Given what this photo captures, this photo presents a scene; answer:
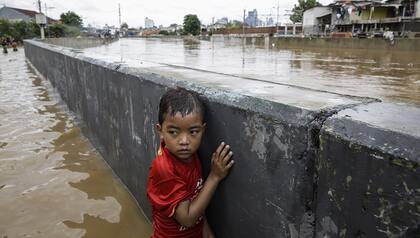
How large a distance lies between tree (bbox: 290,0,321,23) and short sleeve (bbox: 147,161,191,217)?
7073 cm

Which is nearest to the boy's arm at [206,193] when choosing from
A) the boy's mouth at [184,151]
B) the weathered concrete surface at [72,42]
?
the boy's mouth at [184,151]

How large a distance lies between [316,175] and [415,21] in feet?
134

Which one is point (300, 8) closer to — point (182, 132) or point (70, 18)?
point (70, 18)

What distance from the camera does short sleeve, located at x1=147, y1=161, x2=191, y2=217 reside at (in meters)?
1.70

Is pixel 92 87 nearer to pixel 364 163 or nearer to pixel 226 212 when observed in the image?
pixel 226 212

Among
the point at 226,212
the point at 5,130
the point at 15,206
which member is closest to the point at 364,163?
the point at 226,212

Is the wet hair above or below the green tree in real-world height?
below

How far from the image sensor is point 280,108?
1.36 m

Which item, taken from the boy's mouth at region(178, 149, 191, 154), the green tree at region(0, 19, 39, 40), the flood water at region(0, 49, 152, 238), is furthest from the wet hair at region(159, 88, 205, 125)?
the green tree at region(0, 19, 39, 40)

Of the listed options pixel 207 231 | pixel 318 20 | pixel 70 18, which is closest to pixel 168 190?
pixel 207 231

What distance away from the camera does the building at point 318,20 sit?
172ft

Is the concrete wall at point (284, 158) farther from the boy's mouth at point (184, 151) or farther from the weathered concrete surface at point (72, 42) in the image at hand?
the weathered concrete surface at point (72, 42)

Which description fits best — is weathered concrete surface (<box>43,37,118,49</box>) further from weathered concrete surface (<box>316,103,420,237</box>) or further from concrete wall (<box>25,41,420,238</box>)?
weathered concrete surface (<box>316,103,420,237</box>)

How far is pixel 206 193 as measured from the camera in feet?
5.60
